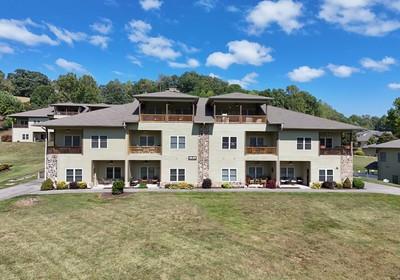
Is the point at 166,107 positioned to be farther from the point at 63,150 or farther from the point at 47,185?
the point at 47,185

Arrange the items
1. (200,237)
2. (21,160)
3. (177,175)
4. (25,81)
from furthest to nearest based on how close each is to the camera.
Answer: (25,81)
(21,160)
(177,175)
(200,237)

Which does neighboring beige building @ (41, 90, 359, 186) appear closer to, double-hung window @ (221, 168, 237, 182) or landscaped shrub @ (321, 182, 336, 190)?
double-hung window @ (221, 168, 237, 182)

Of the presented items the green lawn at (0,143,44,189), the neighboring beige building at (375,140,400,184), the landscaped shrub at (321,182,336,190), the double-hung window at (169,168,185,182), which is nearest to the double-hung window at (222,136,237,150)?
the double-hung window at (169,168,185,182)

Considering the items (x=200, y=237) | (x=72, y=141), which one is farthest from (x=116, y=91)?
(x=200, y=237)

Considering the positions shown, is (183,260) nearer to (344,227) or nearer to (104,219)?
(104,219)

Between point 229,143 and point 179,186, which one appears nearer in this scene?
point 179,186
